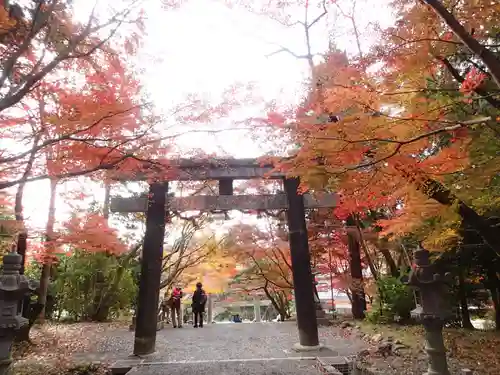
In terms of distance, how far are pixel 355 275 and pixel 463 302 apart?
4.29 meters

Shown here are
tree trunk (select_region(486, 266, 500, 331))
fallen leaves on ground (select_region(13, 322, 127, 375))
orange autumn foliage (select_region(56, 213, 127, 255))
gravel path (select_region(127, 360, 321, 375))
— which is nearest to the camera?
gravel path (select_region(127, 360, 321, 375))

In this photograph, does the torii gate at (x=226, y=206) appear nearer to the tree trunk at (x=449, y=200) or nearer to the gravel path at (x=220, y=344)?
the gravel path at (x=220, y=344)

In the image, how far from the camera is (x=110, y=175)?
7.94m

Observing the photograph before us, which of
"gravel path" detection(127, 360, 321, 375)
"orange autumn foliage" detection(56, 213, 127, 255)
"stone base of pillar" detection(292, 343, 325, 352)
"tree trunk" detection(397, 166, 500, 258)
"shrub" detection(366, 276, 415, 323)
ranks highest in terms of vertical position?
"orange autumn foliage" detection(56, 213, 127, 255)

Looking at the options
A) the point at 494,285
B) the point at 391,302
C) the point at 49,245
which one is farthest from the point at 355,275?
the point at 49,245

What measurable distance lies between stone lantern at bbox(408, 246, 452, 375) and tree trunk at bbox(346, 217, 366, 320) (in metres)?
8.45

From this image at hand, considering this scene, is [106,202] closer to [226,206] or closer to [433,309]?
[226,206]

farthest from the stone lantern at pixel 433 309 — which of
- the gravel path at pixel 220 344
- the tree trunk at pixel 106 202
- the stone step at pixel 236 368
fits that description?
the tree trunk at pixel 106 202

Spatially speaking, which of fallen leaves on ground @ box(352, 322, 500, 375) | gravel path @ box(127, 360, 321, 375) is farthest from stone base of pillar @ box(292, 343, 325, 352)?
fallen leaves on ground @ box(352, 322, 500, 375)

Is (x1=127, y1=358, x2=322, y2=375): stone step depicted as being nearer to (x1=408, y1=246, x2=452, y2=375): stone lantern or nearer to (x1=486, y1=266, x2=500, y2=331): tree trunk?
(x1=408, y1=246, x2=452, y2=375): stone lantern

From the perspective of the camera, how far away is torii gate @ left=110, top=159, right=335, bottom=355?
8.26 meters

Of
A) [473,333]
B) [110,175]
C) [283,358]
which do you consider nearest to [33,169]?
[110,175]

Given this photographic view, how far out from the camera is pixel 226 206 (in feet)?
28.9

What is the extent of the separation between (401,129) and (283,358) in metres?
5.47
